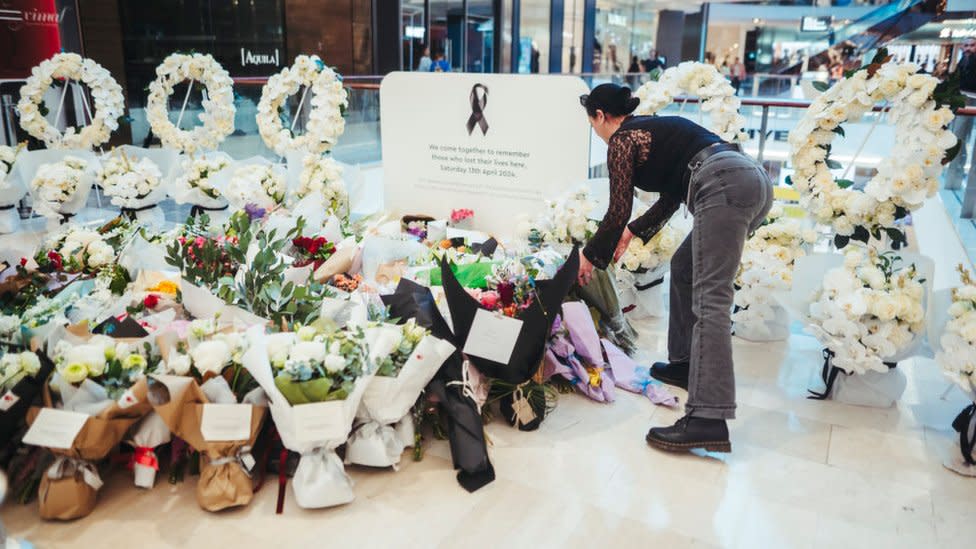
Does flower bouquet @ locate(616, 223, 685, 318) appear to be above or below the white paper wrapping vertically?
below

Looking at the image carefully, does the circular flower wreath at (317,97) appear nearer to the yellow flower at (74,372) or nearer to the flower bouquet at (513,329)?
the flower bouquet at (513,329)

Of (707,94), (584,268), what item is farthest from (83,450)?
(707,94)

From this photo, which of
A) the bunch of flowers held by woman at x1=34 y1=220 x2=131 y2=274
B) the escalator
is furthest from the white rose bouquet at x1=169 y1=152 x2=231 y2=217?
the escalator

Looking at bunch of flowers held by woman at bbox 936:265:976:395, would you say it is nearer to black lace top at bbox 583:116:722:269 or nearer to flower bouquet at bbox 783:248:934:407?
flower bouquet at bbox 783:248:934:407

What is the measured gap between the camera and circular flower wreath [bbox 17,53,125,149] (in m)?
5.14

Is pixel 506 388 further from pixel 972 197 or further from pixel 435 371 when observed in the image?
pixel 972 197

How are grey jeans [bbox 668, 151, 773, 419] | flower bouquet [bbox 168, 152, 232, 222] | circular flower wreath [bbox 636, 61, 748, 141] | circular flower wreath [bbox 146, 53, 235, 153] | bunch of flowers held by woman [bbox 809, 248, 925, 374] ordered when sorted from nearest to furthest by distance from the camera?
grey jeans [bbox 668, 151, 773, 419] < bunch of flowers held by woman [bbox 809, 248, 925, 374] < circular flower wreath [bbox 636, 61, 748, 141] < flower bouquet [bbox 168, 152, 232, 222] < circular flower wreath [bbox 146, 53, 235, 153]

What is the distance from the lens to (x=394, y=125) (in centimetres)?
471

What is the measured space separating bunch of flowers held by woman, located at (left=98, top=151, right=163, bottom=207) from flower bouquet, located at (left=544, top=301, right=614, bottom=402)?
306cm

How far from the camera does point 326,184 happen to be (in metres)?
4.46

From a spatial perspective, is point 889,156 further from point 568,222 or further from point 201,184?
point 201,184

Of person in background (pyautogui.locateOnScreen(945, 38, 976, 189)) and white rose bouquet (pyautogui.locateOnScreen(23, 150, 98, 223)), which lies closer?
white rose bouquet (pyautogui.locateOnScreen(23, 150, 98, 223))

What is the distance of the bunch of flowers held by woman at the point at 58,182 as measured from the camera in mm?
4680

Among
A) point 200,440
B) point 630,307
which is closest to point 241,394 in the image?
point 200,440
